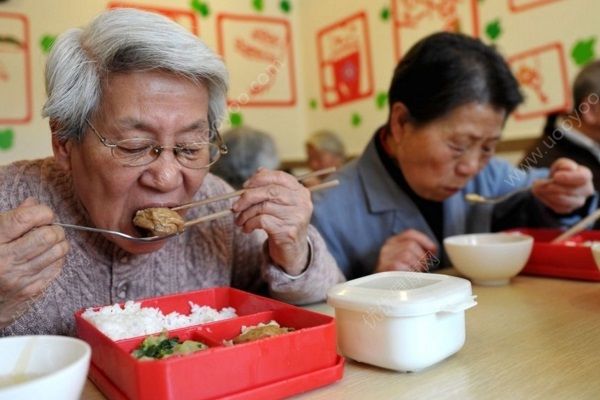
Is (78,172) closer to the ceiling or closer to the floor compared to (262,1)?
closer to the floor

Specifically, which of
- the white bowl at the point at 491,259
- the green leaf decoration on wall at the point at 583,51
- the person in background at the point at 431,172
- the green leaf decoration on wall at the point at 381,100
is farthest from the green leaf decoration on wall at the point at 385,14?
the white bowl at the point at 491,259

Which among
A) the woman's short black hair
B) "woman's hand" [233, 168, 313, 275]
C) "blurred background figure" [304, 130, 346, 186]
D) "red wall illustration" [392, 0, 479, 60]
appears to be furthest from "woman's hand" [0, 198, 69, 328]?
"blurred background figure" [304, 130, 346, 186]

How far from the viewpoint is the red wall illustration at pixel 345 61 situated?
425 centimetres

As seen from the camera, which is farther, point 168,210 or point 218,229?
point 218,229

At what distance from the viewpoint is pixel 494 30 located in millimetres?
3215

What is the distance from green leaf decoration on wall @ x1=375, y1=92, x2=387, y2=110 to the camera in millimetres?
4121

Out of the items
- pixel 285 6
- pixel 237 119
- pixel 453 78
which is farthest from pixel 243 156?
pixel 285 6

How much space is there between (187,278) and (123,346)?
0.60 m

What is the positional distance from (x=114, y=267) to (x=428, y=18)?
9.74 ft

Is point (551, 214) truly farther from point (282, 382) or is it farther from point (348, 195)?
point (282, 382)

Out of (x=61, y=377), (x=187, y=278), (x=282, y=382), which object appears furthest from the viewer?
(x=187, y=278)

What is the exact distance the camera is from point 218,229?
5.05 feet

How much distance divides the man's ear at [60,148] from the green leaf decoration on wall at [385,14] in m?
3.15

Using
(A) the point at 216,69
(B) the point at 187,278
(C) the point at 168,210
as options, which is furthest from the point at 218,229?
(A) the point at 216,69
